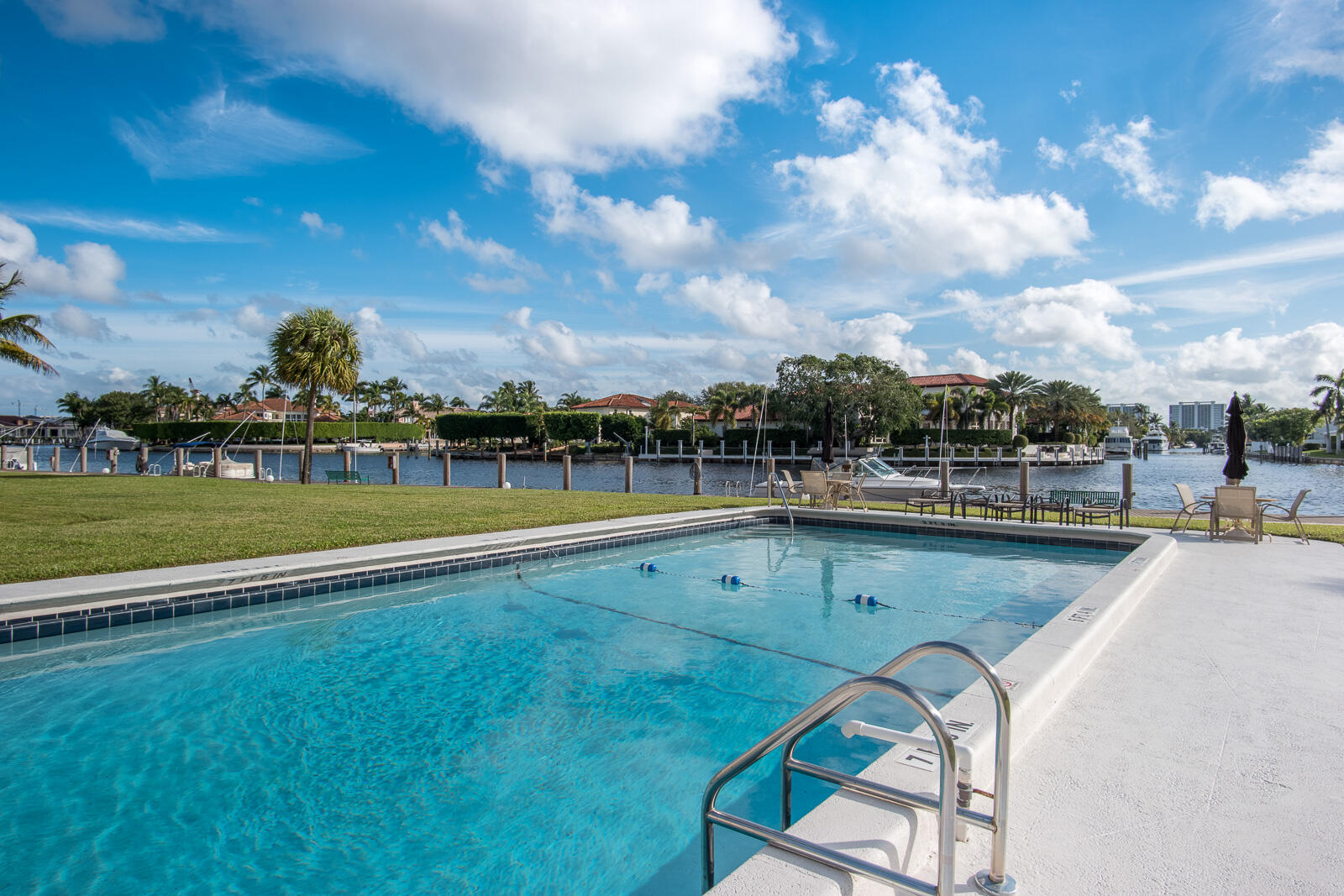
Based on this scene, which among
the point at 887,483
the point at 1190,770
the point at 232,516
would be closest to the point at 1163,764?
the point at 1190,770

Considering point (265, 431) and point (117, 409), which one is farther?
point (117, 409)

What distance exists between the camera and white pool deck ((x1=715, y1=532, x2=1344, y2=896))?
201 cm

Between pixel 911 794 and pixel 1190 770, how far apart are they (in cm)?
167

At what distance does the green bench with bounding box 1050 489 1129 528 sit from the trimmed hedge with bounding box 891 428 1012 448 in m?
48.9

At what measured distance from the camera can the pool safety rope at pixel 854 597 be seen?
663 centimetres

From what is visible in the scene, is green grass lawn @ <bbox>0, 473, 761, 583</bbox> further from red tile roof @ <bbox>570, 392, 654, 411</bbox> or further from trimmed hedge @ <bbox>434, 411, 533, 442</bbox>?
red tile roof @ <bbox>570, 392, 654, 411</bbox>

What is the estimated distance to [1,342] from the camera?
2144 cm

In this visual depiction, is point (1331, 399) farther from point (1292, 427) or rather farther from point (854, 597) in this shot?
point (854, 597)

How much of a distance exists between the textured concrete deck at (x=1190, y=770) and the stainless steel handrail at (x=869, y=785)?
1.51 feet

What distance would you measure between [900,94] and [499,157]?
12898mm

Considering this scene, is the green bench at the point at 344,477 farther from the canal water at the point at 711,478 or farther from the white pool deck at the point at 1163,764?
the white pool deck at the point at 1163,764

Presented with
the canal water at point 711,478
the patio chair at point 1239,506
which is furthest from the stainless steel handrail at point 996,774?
the canal water at point 711,478

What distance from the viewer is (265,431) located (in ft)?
254

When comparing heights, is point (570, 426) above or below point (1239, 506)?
above
